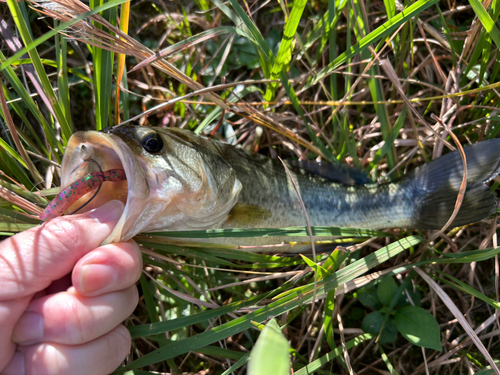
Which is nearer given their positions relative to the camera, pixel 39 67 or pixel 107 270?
pixel 107 270

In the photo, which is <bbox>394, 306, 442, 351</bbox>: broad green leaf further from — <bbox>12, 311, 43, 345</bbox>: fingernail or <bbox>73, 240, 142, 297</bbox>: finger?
<bbox>12, 311, 43, 345</bbox>: fingernail

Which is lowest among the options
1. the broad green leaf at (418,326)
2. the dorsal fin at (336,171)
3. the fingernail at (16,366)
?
the broad green leaf at (418,326)

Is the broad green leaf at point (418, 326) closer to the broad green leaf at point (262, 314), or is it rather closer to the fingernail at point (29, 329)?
the broad green leaf at point (262, 314)

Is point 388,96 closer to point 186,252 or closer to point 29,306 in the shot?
point 186,252

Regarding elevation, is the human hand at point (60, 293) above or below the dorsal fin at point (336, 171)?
above

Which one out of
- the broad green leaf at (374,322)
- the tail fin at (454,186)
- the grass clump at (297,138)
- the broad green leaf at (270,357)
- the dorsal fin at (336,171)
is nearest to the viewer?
the broad green leaf at (270,357)

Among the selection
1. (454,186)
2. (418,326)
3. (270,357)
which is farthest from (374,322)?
(270,357)

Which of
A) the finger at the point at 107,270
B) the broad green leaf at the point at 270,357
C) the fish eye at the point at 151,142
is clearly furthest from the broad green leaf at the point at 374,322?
the fish eye at the point at 151,142

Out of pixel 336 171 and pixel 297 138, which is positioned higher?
pixel 297 138

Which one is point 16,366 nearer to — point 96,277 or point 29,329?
point 29,329
